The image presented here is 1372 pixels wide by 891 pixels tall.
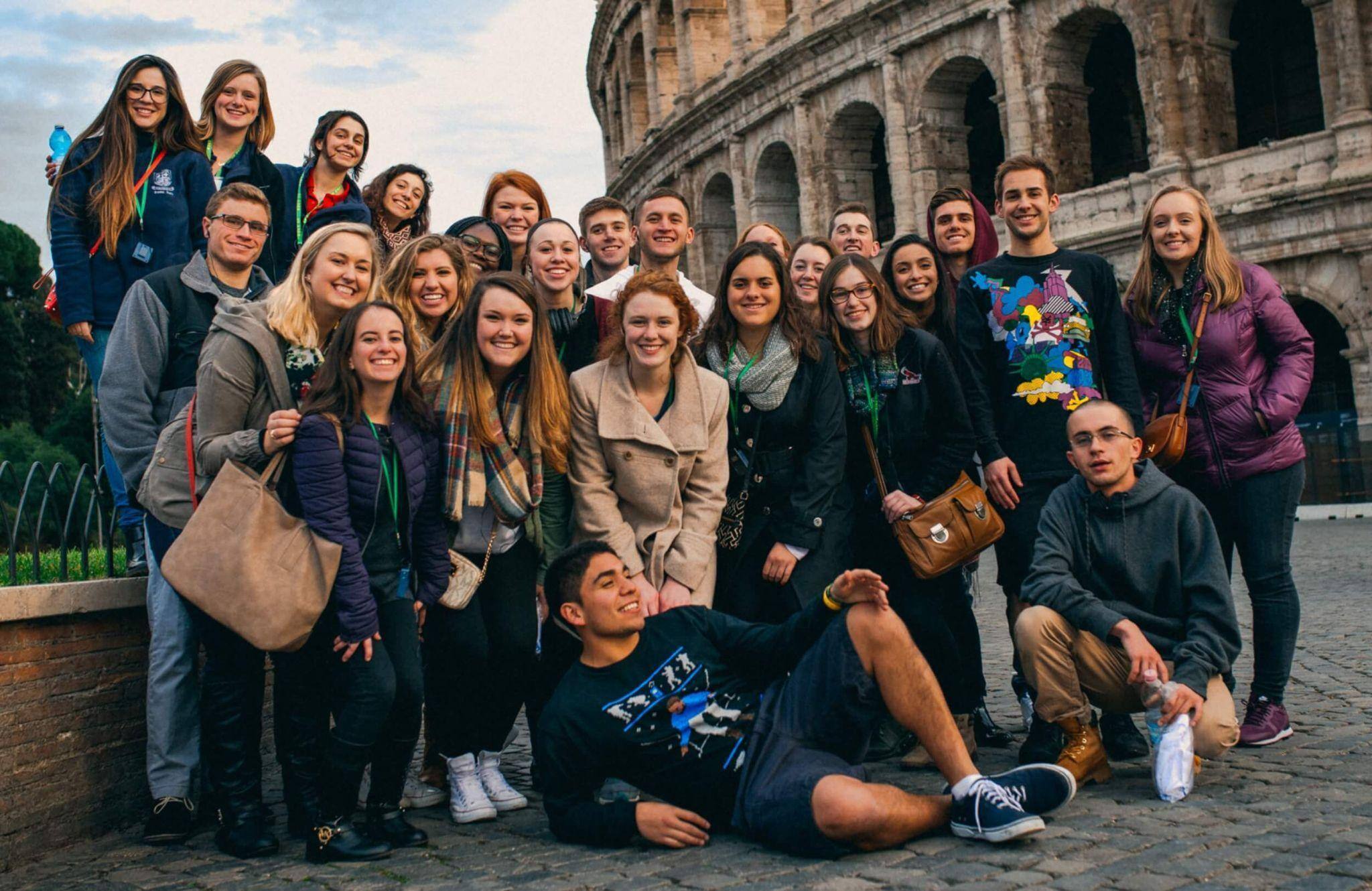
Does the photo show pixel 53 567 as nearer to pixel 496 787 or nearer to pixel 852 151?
pixel 496 787

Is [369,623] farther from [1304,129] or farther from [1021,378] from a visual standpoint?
[1304,129]

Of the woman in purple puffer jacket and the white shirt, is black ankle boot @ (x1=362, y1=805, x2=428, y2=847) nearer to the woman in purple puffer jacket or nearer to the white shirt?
the white shirt

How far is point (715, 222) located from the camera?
2703cm

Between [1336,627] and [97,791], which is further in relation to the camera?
[1336,627]

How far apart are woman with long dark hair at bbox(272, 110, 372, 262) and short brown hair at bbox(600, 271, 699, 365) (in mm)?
1864

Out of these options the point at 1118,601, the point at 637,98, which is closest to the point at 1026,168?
the point at 1118,601

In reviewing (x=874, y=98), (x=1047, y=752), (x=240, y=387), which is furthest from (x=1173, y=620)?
(x=874, y=98)

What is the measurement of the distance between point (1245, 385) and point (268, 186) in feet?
14.6

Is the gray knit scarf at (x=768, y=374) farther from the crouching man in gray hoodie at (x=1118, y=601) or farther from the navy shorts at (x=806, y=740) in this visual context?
the navy shorts at (x=806, y=740)

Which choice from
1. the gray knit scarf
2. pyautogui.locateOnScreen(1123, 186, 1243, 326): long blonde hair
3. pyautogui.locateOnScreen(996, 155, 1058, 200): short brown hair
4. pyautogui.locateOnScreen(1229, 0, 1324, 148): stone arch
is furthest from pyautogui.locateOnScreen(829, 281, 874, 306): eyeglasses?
pyautogui.locateOnScreen(1229, 0, 1324, 148): stone arch

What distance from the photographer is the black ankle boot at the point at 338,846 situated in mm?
3834

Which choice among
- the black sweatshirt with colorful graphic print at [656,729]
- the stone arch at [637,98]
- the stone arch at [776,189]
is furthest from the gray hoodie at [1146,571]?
the stone arch at [637,98]

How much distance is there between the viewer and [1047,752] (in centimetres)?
455

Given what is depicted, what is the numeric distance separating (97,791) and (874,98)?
19.4 metres
